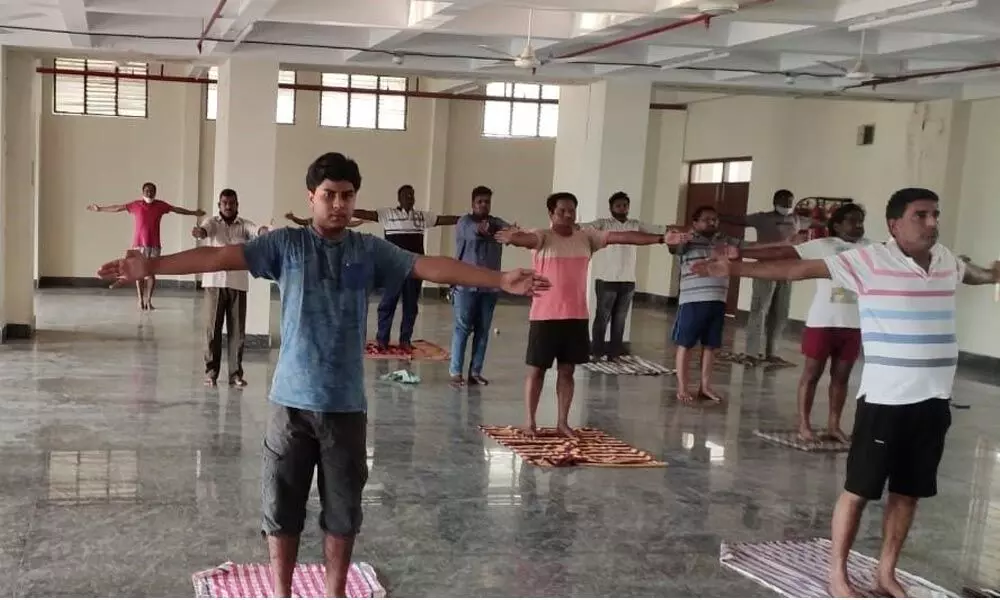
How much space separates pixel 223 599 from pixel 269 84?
22.9 feet

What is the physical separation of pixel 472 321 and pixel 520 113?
879cm

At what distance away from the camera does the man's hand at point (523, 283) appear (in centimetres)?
323

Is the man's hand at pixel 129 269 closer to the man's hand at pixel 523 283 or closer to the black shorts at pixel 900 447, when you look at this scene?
the man's hand at pixel 523 283

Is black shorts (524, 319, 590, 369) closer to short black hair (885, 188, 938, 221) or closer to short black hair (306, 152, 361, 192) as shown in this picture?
short black hair (885, 188, 938, 221)

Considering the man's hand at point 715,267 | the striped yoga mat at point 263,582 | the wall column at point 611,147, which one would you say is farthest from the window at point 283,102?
the man's hand at point 715,267

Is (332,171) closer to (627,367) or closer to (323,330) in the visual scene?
(323,330)

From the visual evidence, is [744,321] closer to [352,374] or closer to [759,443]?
[759,443]

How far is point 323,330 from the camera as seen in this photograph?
3.18 m

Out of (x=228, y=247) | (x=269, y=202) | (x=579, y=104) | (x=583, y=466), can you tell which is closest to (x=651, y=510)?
(x=583, y=466)

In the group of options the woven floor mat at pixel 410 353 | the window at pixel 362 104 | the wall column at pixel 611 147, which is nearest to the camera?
the woven floor mat at pixel 410 353

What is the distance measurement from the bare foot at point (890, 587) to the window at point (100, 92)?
1334 cm

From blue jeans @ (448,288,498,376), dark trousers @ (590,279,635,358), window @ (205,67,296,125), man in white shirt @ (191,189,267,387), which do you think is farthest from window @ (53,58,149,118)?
blue jeans @ (448,288,498,376)

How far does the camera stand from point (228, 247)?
3170 mm

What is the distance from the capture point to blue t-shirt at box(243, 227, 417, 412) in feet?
10.4
